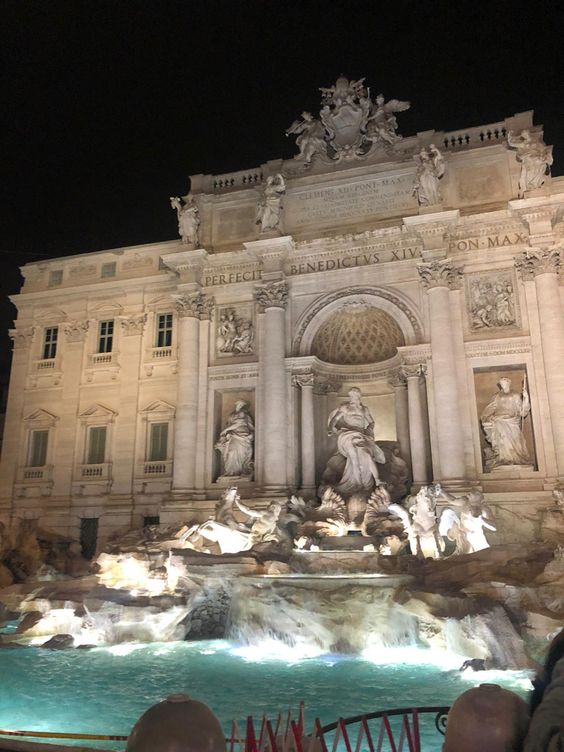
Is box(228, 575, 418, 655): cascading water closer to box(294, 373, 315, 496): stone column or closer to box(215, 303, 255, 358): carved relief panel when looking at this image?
box(294, 373, 315, 496): stone column

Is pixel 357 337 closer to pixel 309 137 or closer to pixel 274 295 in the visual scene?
pixel 274 295

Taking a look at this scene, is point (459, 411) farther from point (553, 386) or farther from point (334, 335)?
point (334, 335)

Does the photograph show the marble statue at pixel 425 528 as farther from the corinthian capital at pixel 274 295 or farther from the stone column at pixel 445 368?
the corinthian capital at pixel 274 295

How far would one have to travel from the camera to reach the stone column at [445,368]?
19422 millimetres

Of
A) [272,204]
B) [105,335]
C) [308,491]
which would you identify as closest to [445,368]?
[308,491]

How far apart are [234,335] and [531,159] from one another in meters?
12.1

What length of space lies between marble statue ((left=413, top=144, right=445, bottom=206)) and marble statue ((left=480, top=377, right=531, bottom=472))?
6.75 m

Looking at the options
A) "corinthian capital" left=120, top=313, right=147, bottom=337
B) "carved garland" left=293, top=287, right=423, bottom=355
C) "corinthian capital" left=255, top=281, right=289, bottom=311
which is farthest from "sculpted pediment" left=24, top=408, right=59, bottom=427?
"carved garland" left=293, top=287, right=423, bottom=355

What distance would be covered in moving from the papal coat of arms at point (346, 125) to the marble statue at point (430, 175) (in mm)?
1951

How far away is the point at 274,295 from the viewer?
2291 cm

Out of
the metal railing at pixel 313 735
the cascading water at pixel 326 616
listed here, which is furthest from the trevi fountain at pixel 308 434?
the metal railing at pixel 313 735

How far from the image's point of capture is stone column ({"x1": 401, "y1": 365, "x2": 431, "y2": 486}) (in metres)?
20.2

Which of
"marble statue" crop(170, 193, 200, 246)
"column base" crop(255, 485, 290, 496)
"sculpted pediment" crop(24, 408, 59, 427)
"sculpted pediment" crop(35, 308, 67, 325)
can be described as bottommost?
"column base" crop(255, 485, 290, 496)

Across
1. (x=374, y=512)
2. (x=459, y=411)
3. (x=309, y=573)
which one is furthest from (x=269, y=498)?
(x=459, y=411)
